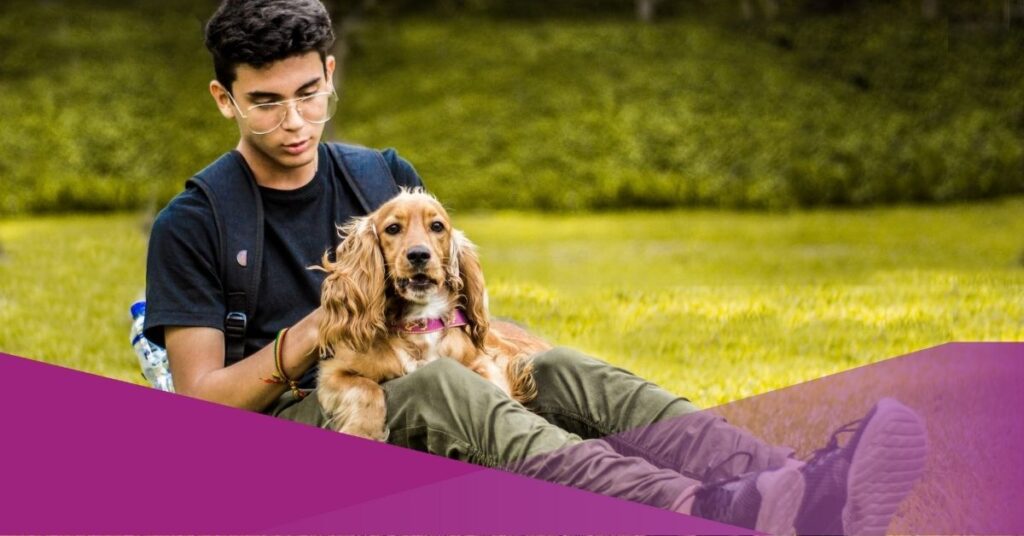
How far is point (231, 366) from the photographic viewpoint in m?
3.48

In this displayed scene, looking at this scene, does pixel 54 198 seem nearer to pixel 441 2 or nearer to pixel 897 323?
pixel 441 2

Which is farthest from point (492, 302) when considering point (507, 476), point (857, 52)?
point (857, 52)

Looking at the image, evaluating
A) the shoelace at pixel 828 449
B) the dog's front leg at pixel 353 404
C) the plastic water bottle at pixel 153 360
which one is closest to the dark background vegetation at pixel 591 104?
the plastic water bottle at pixel 153 360

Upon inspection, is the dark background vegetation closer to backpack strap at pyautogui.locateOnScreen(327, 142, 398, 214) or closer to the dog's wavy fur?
backpack strap at pyautogui.locateOnScreen(327, 142, 398, 214)

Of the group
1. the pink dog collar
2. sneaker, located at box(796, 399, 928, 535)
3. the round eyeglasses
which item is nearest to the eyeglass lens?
the round eyeglasses

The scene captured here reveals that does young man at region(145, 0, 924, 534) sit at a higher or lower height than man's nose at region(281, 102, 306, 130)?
lower

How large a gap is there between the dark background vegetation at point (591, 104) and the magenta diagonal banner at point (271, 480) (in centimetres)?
1171

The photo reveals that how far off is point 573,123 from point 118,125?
6.03 meters

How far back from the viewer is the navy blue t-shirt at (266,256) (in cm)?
351

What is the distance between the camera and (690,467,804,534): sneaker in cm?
287

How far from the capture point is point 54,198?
15.8 meters

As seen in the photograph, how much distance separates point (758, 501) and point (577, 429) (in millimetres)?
755
